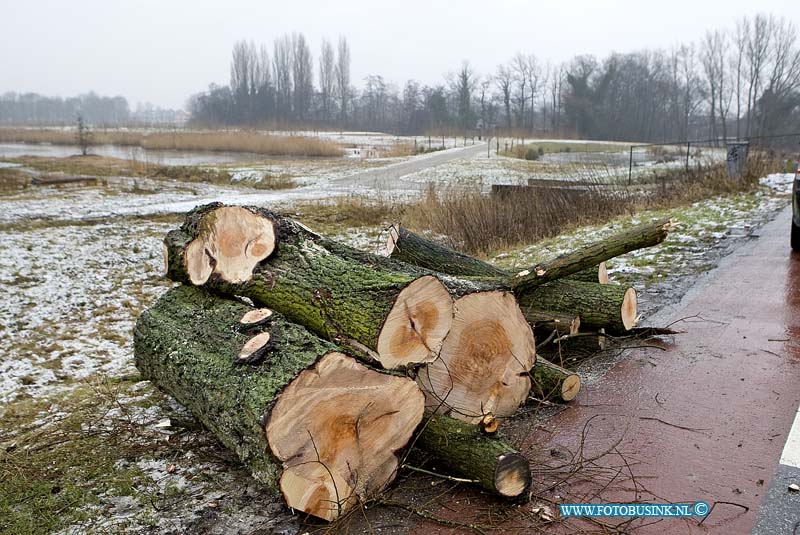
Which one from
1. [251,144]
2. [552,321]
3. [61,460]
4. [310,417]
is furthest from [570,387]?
[251,144]

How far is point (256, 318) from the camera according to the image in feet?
11.8

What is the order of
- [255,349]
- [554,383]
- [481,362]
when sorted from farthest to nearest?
[554,383] < [481,362] < [255,349]

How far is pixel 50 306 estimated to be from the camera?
807 cm

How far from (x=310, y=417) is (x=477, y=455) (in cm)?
88

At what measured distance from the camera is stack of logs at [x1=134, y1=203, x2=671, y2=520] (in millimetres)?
2965

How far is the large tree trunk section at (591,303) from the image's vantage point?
4.93m

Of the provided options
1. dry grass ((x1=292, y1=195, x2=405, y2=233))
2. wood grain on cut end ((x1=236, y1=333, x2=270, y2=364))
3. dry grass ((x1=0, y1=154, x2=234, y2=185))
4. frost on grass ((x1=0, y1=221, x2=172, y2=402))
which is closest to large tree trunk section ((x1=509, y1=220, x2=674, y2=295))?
wood grain on cut end ((x1=236, y1=333, x2=270, y2=364))

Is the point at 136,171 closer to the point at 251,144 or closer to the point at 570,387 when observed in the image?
the point at 251,144

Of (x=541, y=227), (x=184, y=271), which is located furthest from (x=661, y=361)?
(x=541, y=227)

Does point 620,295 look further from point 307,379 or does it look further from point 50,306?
point 50,306

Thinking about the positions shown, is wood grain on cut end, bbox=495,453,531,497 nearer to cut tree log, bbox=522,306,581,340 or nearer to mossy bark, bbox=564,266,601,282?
cut tree log, bbox=522,306,581,340

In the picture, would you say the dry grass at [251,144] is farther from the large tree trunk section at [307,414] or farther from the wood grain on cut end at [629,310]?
the large tree trunk section at [307,414]

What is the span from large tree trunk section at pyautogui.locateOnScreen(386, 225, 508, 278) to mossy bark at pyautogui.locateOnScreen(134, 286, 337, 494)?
1.72 m

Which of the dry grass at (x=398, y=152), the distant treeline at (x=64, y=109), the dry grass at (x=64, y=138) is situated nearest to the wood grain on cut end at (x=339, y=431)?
the dry grass at (x=398, y=152)
